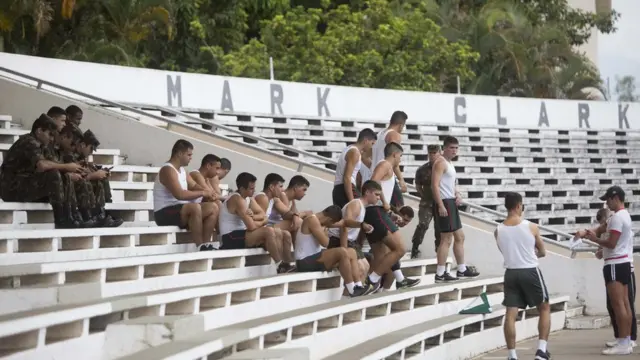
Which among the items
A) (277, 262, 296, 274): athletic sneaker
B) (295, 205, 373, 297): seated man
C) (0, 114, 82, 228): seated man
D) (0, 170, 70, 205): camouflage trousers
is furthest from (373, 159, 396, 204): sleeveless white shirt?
(0, 170, 70, 205): camouflage trousers

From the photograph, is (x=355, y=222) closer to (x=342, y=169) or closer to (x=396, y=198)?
(x=342, y=169)

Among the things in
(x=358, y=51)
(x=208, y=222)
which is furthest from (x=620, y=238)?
(x=358, y=51)

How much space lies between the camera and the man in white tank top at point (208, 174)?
11727mm

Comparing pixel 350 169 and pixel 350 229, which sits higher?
pixel 350 169

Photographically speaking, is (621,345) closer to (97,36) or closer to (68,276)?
(68,276)

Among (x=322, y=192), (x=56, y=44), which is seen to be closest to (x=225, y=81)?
(x=322, y=192)

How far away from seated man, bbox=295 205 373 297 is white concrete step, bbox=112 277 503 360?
0.24 meters

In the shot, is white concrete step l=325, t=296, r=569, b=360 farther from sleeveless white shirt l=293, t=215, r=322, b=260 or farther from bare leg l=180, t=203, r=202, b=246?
bare leg l=180, t=203, r=202, b=246

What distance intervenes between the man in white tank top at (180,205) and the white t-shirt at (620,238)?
3.73 metres

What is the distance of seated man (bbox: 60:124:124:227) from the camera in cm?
1048

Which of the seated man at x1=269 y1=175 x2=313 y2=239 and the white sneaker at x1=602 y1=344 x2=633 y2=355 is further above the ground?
the seated man at x1=269 y1=175 x2=313 y2=239

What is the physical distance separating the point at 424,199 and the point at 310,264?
2725 mm

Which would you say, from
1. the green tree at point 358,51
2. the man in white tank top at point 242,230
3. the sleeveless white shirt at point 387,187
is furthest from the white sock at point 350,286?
the green tree at point 358,51

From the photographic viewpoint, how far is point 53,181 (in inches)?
400
